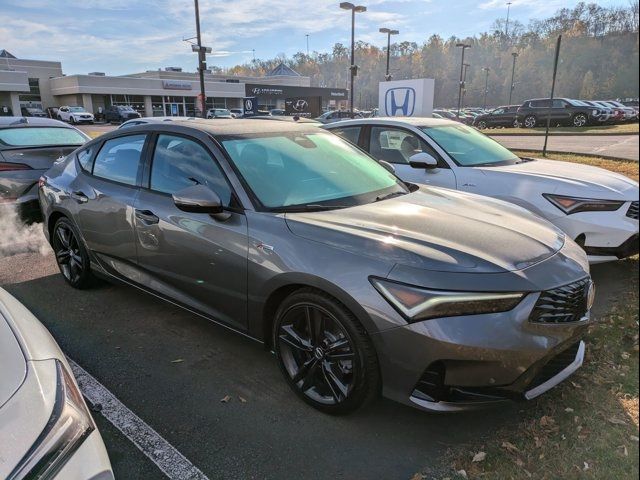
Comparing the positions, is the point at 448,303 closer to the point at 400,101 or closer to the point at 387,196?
the point at 387,196

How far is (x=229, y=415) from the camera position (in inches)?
115

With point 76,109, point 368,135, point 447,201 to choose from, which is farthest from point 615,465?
point 76,109

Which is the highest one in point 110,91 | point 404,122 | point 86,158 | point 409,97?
point 110,91

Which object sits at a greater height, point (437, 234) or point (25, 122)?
point (25, 122)

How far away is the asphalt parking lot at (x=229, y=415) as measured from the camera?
254 cm

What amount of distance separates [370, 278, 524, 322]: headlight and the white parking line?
131cm

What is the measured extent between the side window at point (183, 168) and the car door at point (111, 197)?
23 cm

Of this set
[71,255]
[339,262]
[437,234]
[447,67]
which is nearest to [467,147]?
[437,234]

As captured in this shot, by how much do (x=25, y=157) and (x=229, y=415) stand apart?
5.53m

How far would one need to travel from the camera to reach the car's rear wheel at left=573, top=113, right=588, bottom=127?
88.4 feet

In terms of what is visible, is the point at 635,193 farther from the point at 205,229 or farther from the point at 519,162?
the point at 205,229

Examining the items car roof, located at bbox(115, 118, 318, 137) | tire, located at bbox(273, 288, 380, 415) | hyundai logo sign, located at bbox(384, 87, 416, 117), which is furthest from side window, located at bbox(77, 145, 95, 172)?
hyundai logo sign, located at bbox(384, 87, 416, 117)

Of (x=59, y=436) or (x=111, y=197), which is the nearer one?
(x=59, y=436)

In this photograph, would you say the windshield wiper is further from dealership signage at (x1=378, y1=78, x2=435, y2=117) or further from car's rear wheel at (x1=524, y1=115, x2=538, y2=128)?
car's rear wheel at (x1=524, y1=115, x2=538, y2=128)
